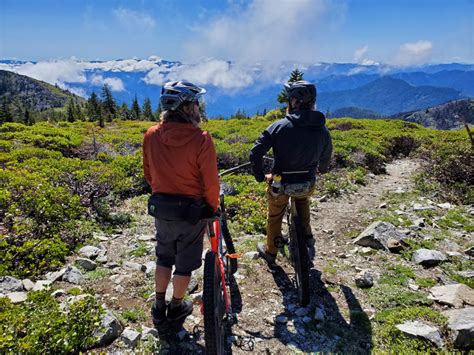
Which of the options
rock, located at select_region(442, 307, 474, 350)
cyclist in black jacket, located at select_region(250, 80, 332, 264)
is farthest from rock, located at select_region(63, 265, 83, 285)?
rock, located at select_region(442, 307, 474, 350)

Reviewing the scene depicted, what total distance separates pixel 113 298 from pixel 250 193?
19.6ft

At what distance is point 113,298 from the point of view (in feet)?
16.9

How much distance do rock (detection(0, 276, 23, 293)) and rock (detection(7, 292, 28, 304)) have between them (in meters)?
0.20

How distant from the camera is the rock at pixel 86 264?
599cm

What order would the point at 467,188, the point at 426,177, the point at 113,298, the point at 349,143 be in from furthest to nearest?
the point at 349,143, the point at 426,177, the point at 467,188, the point at 113,298

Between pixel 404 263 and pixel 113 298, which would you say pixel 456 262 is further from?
pixel 113 298

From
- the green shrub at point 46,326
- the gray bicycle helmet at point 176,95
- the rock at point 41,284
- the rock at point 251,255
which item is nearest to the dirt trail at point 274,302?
the rock at point 251,255

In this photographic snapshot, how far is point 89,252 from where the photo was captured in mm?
6496

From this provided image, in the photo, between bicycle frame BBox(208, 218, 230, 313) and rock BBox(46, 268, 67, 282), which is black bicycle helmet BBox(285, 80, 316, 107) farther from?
rock BBox(46, 268, 67, 282)

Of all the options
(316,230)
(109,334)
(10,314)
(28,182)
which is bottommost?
(316,230)

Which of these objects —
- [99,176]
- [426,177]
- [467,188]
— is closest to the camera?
[99,176]

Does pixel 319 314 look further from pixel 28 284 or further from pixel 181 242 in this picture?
pixel 28 284

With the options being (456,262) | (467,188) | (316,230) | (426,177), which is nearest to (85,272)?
(316,230)

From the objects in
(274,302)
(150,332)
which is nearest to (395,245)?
(274,302)
